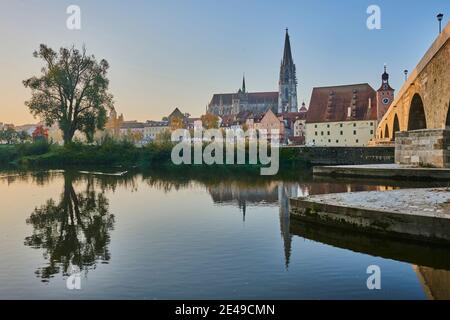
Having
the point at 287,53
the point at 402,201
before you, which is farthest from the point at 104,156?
the point at 287,53

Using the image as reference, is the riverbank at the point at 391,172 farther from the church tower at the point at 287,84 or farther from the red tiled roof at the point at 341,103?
the church tower at the point at 287,84

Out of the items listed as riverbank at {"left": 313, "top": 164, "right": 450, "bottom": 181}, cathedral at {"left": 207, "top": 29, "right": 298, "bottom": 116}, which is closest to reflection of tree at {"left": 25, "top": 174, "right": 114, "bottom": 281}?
riverbank at {"left": 313, "top": 164, "right": 450, "bottom": 181}

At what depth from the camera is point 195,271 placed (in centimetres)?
894

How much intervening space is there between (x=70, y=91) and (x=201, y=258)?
1953 inches

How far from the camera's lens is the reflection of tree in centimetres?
991

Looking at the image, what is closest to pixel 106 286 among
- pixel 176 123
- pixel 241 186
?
pixel 241 186

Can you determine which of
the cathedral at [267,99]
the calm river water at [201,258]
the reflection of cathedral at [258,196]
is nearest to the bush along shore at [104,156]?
the reflection of cathedral at [258,196]

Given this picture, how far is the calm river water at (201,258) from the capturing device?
25.8 feet

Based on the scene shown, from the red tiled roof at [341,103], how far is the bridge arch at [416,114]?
52.6 m

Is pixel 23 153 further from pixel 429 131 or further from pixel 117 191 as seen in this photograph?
pixel 429 131

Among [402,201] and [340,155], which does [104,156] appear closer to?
[340,155]

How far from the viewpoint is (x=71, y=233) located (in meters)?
13.0

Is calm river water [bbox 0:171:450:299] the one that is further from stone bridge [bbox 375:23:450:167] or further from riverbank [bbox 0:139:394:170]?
riverbank [bbox 0:139:394:170]
